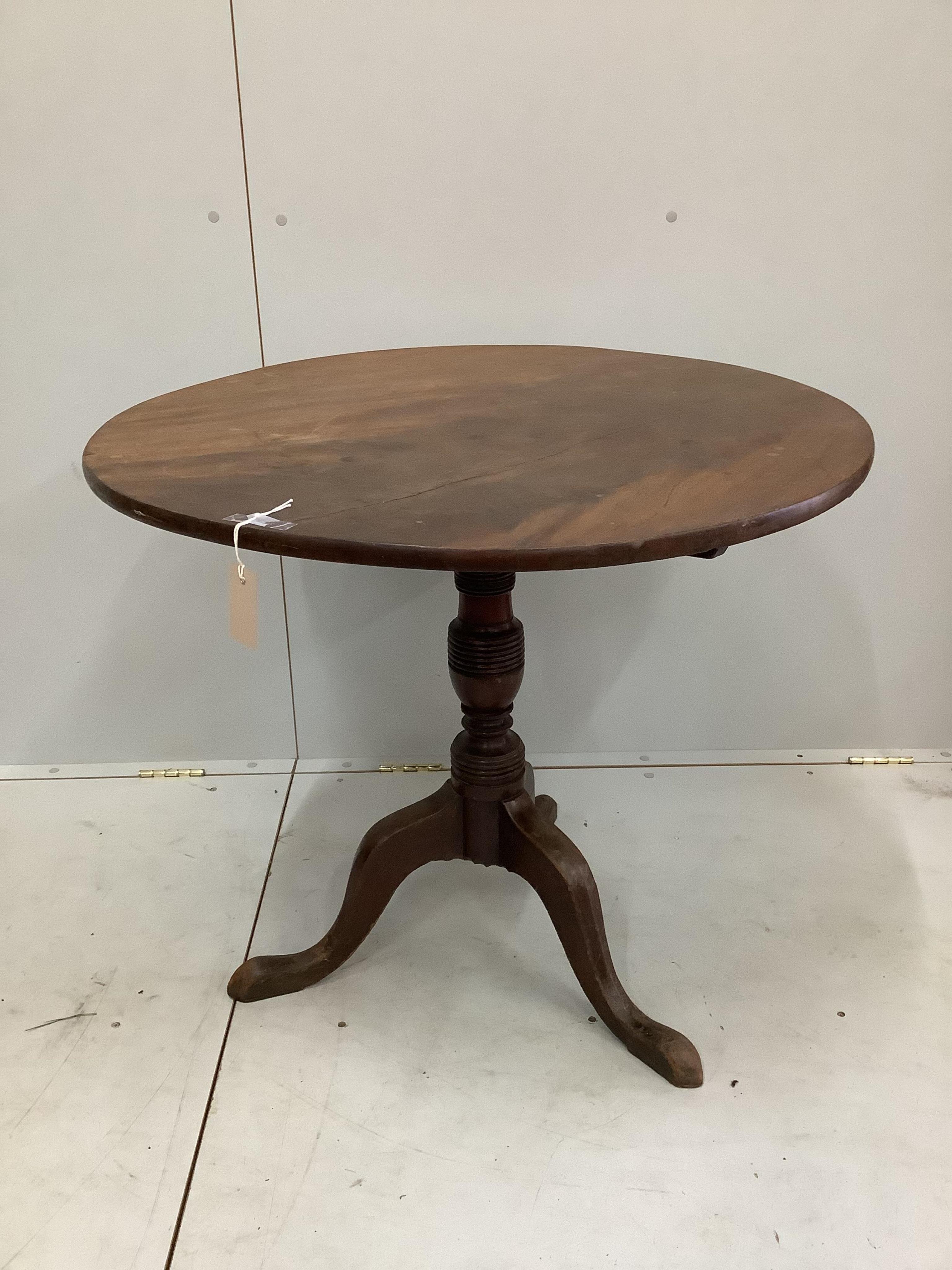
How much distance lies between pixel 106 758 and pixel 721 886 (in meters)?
1.22

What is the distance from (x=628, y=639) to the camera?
6.61 feet

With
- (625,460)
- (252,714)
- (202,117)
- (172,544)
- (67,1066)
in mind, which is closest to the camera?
(625,460)

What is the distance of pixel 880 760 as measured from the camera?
6.76 ft

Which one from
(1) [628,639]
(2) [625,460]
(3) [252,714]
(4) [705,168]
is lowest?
(3) [252,714]

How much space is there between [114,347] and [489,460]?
1005 millimetres

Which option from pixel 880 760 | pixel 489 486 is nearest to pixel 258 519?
pixel 489 486

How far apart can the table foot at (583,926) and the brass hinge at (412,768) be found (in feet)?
2.09

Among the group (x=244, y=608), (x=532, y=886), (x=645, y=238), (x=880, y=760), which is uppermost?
(x=645, y=238)

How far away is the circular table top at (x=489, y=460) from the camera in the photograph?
92 cm

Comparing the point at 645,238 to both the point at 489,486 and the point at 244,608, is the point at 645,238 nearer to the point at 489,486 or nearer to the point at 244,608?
the point at 489,486

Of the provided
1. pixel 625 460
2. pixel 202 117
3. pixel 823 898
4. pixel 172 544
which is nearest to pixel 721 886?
pixel 823 898

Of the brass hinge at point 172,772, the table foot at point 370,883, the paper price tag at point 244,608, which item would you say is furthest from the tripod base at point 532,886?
the brass hinge at point 172,772

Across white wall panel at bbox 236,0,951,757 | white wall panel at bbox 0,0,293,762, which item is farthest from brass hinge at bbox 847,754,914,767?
white wall panel at bbox 0,0,293,762

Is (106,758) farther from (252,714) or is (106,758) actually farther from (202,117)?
(202,117)
